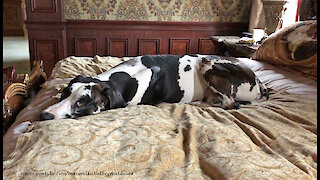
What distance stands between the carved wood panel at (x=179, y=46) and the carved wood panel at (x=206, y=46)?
196mm

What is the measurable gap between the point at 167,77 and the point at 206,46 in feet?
9.04

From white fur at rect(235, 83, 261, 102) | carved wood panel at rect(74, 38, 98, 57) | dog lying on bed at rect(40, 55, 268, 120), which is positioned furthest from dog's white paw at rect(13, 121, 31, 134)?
carved wood panel at rect(74, 38, 98, 57)

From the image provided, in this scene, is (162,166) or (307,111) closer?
(162,166)

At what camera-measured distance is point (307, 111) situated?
1.50 meters

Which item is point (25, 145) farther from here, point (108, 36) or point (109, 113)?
point (108, 36)

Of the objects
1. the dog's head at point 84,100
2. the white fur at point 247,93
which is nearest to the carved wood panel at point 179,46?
the white fur at point 247,93

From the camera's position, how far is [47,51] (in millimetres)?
4016

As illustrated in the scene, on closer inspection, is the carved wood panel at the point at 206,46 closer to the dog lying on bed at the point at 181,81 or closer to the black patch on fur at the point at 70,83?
the dog lying on bed at the point at 181,81

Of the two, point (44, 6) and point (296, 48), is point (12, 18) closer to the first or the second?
point (44, 6)

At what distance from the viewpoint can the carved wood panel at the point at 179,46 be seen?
4434 mm

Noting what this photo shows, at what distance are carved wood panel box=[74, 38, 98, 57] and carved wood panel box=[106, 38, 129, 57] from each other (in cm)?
20

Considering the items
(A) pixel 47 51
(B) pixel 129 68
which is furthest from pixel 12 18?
(B) pixel 129 68

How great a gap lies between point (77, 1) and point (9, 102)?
2809 millimetres

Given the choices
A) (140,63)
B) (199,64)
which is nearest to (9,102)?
(140,63)
